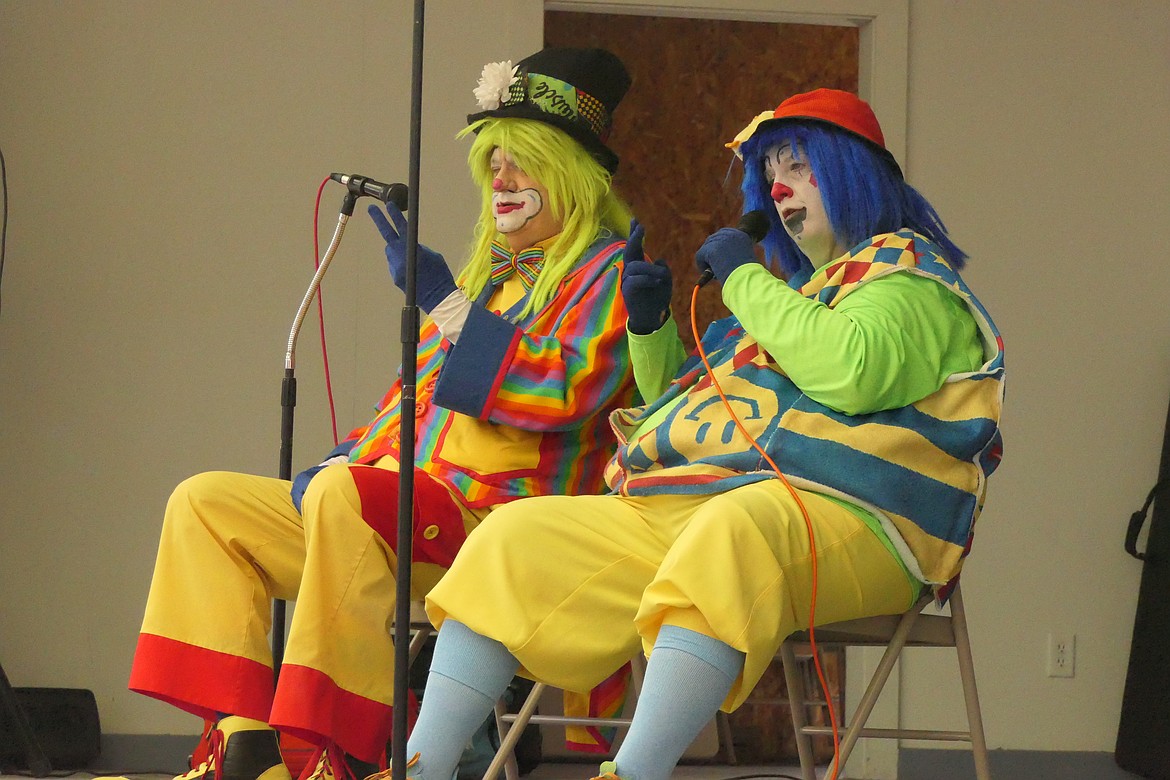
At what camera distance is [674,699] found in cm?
155

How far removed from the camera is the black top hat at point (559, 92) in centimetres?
235

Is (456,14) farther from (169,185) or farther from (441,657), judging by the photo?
(441,657)

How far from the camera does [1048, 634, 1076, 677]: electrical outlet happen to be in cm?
319

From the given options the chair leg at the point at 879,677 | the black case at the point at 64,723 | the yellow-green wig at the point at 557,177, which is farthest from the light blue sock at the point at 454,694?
the black case at the point at 64,723

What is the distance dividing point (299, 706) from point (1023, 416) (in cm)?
197

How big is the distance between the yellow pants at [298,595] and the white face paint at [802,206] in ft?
2.14

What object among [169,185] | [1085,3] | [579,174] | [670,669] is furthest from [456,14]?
[670,669]

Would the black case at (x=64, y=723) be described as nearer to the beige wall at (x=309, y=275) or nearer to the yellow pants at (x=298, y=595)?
the beige wall at (x=309, y=275)

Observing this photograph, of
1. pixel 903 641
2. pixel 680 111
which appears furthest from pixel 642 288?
pixel 680 111

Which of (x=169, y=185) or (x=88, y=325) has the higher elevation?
(x=169, y=185)

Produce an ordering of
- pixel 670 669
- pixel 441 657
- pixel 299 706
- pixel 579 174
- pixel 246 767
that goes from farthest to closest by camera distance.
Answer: pixel 579 174 < pixel 246 767 < pixel 299 706 < pixel 441 657 < pixel 670 669

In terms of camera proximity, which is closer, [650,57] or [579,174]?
[579,174]

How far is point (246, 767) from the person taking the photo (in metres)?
2.01

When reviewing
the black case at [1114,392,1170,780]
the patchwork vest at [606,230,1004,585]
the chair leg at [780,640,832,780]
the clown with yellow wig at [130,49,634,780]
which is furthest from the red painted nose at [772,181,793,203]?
the black case at [1114,392,1170,780]
